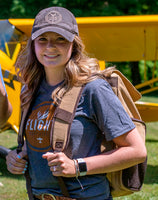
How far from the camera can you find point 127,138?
1.33 meters

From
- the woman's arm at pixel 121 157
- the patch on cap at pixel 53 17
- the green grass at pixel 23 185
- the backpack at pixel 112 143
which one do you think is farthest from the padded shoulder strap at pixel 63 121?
the green grass at pixel 23 185

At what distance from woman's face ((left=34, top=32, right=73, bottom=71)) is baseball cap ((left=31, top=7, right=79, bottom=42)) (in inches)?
1.2

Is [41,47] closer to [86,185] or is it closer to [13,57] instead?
[86,185]

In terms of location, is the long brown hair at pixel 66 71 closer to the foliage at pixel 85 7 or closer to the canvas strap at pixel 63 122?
the canvas strap at pixel 63 122

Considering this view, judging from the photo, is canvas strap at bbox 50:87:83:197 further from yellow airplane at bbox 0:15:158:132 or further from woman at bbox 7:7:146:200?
yellow airplane at bbox 0:15:158:132

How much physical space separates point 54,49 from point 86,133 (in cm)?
40

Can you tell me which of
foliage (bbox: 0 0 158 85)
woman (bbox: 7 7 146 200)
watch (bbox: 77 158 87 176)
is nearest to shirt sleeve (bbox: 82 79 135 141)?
woman (bbox: 7 7 146 200)

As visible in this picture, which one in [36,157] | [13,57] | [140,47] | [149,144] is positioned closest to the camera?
[36,157]

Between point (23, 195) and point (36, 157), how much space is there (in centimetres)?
241

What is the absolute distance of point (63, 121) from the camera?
132 centimetres

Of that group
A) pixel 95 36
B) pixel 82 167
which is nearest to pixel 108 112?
pixel 82 167

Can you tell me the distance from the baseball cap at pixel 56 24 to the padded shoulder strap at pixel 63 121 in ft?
0.93

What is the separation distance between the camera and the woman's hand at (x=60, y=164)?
4.12 ft

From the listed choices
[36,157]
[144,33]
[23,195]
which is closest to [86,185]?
[36,157]
